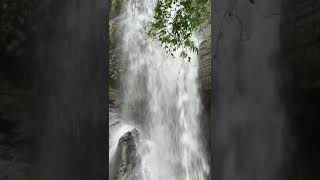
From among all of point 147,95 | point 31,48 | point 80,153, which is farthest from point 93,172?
point 147,95

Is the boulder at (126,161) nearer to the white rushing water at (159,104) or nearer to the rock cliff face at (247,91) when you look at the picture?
the white rushing water at (159,104)

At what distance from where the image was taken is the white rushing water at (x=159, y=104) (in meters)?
8.77

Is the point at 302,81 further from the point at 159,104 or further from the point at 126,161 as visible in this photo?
the point at 159,104

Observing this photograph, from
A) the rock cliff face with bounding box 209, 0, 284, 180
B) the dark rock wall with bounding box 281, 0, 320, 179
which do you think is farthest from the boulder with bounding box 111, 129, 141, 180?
the dark rock wall with bounding box 281, 0, 320, 179

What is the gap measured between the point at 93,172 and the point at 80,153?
0.08 meters

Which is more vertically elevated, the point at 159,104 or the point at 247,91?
the point at 247,91

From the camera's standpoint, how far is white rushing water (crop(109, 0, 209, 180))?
345 inches

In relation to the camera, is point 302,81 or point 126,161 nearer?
point 302,81

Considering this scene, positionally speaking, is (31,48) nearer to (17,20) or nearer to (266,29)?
(17,20)

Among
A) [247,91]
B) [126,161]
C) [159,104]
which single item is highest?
[247,91]

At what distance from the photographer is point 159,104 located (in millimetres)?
9625

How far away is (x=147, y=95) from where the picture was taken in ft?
33.0

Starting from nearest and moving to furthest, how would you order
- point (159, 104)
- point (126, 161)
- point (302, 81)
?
point (302, 81) < point (126, 161) < point (159, 104)

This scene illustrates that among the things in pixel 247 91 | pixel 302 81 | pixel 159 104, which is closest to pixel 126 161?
pixel 159 104
